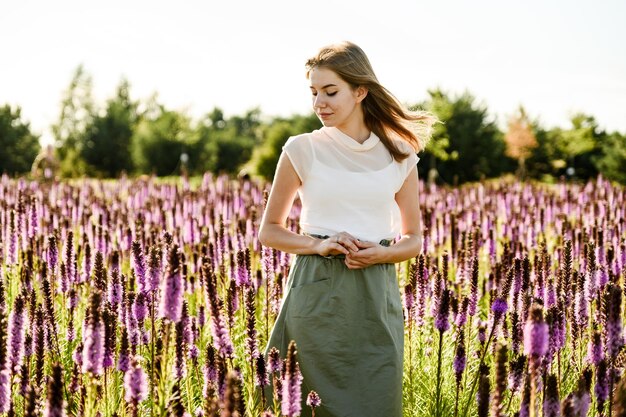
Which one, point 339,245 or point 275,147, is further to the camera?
point 275,147

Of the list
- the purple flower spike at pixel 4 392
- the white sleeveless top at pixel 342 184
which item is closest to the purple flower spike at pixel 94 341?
the purple flower spike at pixel 4 392

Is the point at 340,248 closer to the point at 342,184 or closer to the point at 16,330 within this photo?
the point at 342,184

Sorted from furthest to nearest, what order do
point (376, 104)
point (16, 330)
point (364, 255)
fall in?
point (376, 104)
point (364, 255)
point (16, 330)

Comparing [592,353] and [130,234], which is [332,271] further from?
[130,234]

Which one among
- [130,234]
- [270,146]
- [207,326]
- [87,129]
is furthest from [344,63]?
[87,129]

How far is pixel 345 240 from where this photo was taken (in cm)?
301

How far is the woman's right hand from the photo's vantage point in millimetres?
3006

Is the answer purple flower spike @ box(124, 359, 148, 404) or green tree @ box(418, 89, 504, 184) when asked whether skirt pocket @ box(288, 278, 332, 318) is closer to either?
purple flower spike @ box(124, 359, 148, 404)

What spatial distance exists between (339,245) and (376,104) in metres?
0.98

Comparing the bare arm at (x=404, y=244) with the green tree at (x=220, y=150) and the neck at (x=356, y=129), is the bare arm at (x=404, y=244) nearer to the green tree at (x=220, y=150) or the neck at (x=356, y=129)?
the neck at (x=356, y=129)

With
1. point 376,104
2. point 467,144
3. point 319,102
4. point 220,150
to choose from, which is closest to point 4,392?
point 319,102

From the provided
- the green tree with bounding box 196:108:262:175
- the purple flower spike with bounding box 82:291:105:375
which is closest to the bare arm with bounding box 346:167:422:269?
the purple flower spike with bounding box 82:291:105:375

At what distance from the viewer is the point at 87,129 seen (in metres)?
46.2

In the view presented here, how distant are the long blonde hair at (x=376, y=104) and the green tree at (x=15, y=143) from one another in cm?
3712
